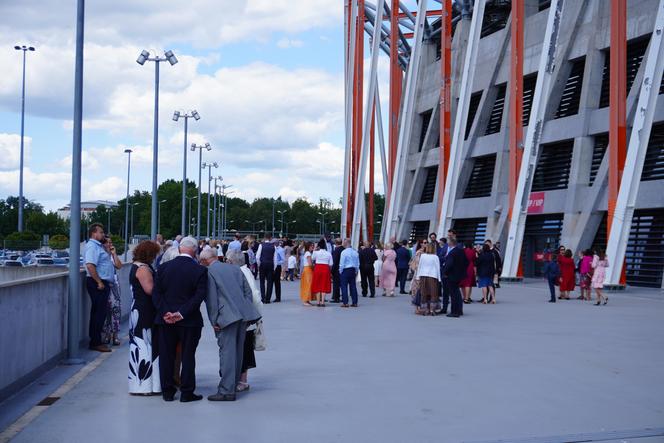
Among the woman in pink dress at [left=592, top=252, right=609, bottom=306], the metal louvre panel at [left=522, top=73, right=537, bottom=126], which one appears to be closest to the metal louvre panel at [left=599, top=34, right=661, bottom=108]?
the metal louvre panel at [left=522, top=73, right=537, bottom=126]

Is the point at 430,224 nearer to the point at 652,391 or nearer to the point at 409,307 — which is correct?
the point at 409,307

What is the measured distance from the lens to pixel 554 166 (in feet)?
123

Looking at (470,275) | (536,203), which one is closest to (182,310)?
(470,275)

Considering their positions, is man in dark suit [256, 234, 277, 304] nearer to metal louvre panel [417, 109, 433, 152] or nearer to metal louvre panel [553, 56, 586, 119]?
metal louvre panel [553, 56, 586, 119]

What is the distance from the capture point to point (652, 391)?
8875 mm

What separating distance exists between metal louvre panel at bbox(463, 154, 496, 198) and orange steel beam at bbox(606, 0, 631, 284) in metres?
16.3

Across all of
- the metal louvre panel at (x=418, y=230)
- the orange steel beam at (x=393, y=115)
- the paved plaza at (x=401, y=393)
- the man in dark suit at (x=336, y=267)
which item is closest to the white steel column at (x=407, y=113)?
the orange steel beam at (x=393, y=115)

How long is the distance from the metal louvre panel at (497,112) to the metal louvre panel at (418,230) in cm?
1125

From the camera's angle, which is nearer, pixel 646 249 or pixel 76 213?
pixel 76 213

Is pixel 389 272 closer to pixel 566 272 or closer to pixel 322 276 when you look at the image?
pixel 322 276

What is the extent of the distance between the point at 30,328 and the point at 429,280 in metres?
10.8

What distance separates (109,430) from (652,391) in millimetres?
5615

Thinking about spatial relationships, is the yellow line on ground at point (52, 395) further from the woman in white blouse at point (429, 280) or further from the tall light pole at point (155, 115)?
the tall light pole at point (155, 115)

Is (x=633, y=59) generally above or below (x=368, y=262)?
above
